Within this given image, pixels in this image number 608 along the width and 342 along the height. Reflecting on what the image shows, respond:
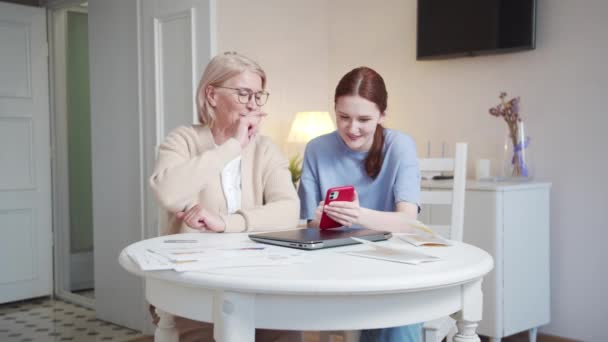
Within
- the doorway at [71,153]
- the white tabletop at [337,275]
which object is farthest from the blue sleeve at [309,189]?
the doorway at [71,153]

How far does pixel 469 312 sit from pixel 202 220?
80 centimetres

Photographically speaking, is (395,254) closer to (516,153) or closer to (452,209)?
(452,209)

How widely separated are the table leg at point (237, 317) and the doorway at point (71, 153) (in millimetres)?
3452

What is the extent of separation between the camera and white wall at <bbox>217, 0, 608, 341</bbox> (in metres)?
3.23

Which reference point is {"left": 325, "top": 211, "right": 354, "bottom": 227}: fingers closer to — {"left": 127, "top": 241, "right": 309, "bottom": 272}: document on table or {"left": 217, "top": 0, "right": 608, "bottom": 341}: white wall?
{"left": 127, "top": 241, "right": 309, "bottom": 272}: document on table

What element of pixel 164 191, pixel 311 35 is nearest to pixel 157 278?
pixel 164 191

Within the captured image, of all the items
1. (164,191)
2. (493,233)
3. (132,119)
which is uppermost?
(132,119)

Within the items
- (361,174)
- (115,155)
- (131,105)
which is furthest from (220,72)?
(115,155)

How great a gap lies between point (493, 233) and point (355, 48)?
172cm

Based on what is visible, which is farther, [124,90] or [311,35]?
[311,35]

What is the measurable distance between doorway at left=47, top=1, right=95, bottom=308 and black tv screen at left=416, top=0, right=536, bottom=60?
2.36 meters

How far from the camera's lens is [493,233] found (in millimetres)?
3115

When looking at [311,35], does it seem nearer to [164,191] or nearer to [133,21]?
[133,21]

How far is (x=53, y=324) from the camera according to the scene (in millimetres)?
4031
